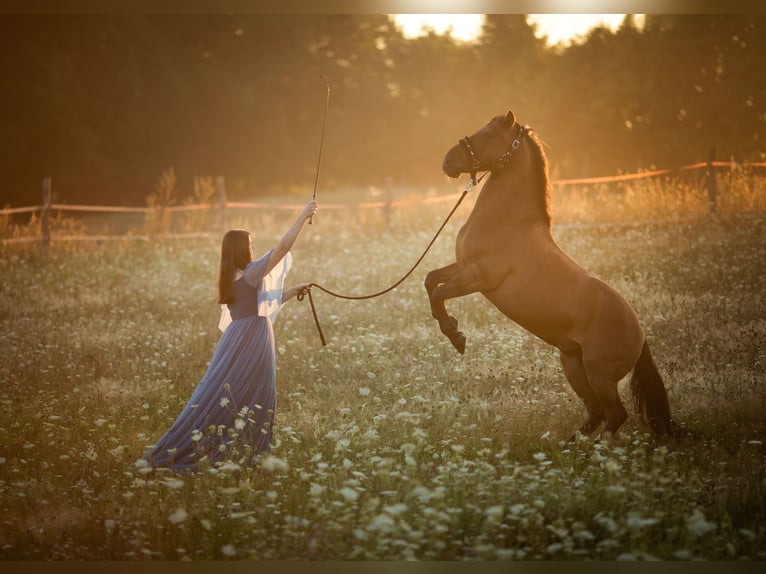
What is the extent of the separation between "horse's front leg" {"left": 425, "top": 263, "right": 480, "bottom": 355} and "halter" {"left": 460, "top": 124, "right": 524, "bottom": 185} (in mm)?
542

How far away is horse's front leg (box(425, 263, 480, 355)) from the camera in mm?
4410

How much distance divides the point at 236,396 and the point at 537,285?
177cm

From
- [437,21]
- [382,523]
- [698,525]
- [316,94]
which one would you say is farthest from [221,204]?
[698,525]

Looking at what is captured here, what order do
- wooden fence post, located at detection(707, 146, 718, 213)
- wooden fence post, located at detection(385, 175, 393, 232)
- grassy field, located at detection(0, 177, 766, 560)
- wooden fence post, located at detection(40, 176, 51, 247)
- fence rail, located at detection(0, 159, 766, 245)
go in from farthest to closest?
wooden fence post, located at detection(385, 175, 393, 232), wooden fence post, located at detection(40, 176, 51, 247), fence rail, located at detection(0, 159, 766, 245), wooden fence post, located at detection(707, 146, 718, 213), grassy field, located at detection(0, 177, 766, 560)

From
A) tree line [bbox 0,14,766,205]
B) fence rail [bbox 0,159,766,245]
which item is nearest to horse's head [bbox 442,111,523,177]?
tree line [bbox 0,14,766,205]

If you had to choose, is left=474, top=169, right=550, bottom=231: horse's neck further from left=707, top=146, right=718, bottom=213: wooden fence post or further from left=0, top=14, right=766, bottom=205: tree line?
left=707, top=146, right=718, bottom=213: wooden fence post

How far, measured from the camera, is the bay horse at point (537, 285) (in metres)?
4.36

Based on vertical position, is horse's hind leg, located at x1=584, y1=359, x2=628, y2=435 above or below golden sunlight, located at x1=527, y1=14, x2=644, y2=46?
below

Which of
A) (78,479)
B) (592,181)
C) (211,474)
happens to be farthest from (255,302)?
(592,181)

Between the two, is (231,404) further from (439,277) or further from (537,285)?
(537,285)

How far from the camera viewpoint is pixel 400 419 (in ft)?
16.1

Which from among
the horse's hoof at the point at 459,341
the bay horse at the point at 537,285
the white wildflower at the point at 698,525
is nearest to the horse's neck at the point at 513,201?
the bay horse at the point at 537,285

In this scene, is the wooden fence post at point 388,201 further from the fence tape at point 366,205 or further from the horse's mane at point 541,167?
the horse's mane at point 541,167

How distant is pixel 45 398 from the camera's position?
211 inches
